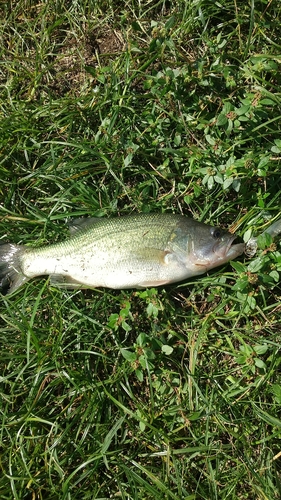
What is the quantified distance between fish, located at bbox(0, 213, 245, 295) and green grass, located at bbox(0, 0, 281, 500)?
0.61ft

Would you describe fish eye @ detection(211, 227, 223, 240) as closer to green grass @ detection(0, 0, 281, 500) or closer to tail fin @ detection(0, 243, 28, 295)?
green grass @ detection(0, 0, 281, 500)

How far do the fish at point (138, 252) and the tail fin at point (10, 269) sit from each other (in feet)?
0.95

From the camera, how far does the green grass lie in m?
3.43

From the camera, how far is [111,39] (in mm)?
4195

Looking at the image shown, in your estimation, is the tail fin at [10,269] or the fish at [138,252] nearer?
the fish at [138,252]

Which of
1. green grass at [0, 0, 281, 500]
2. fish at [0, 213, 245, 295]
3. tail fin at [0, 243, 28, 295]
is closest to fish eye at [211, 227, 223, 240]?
fish at [0, 213, 245, 295]

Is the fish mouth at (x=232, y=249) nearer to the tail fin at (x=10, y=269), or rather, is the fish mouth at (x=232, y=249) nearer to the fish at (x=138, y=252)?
the fish at (x=138, y=252)

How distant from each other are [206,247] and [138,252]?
55cm

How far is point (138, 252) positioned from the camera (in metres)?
3.46

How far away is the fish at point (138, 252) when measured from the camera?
11.3 ft

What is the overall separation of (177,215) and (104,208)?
69 cm

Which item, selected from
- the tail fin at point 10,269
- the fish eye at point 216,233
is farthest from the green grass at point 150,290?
the fish eye at point 216,233

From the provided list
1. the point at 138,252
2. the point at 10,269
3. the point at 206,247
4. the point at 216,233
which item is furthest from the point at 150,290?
the point at 10,269

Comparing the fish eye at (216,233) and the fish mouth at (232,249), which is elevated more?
the fish eye at (216,233)
